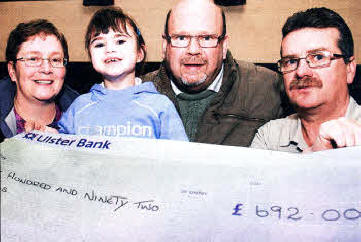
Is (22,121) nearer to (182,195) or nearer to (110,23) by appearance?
(110,23)

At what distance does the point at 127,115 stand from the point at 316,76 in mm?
388

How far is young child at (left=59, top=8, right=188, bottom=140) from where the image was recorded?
735mm

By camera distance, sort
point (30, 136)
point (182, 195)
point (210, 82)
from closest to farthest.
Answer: point (182, 195) < point (30, 136) < point (210, 82)

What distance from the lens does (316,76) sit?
73cm

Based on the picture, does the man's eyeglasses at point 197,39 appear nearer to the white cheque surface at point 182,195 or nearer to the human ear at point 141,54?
the human ear at point 141,54

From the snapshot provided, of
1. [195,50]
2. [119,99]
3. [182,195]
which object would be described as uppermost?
[195,50]

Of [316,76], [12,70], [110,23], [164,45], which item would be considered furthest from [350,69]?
[12,70]

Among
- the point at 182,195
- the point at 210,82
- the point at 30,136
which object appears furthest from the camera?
the point at 210,82

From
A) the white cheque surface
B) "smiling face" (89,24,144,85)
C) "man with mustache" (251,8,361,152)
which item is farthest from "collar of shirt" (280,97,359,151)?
"smiling face" (89,24,144,85)

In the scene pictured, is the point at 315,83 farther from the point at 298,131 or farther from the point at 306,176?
the point at 306,176

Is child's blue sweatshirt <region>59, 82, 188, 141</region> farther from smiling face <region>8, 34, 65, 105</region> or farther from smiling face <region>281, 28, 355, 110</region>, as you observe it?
smiling face <region>281, 28, 355, 110</region>

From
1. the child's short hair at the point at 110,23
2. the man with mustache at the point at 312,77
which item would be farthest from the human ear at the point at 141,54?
the man with mustache at the point at 312,77

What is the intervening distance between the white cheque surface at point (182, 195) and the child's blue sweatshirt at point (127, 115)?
0.26 ft

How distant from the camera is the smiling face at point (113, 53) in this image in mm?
747
